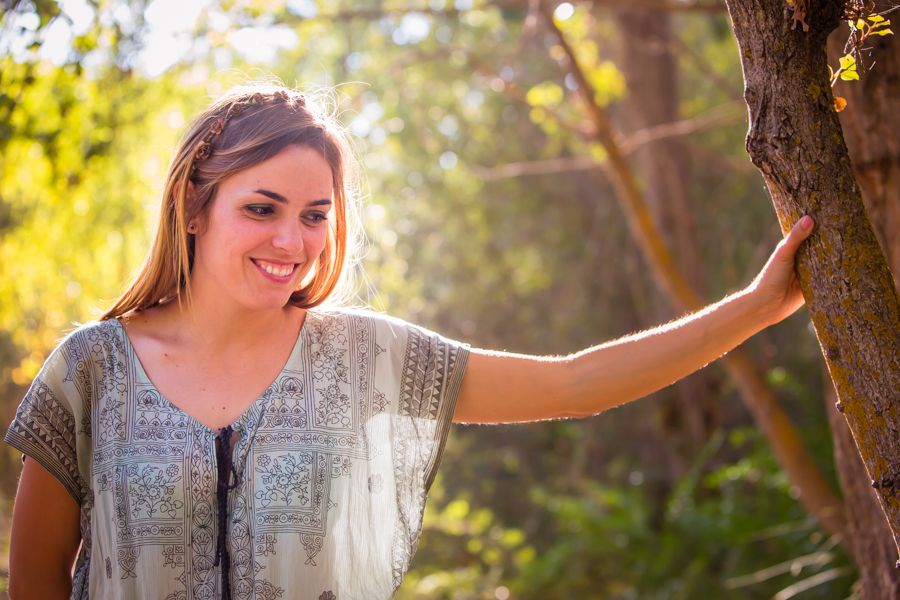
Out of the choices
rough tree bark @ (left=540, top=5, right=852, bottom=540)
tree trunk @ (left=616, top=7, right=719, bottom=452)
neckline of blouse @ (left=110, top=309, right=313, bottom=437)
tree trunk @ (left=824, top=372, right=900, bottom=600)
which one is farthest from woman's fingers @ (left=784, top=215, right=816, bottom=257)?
tree trunk @ (left=616, top=7, right=719, bottom=452)

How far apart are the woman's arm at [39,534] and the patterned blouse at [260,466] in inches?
1.3

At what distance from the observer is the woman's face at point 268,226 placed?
1695mm

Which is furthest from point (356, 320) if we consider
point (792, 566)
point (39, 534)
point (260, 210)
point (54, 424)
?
point (792, 566)

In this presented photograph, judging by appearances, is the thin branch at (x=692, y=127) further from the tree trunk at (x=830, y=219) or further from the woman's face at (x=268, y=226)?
the woman's face at (x=268, y=226)

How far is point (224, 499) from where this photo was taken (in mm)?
1664

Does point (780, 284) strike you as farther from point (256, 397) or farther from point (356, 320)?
point (256, 397)

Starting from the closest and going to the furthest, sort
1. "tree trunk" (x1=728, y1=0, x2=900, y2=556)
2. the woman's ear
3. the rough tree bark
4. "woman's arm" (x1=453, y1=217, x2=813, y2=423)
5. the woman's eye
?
1. "tree trunk" (x1=728, y1=0, x2=900, y2=556)
2. "woman's arm" (x1=453, y1=217, x2=813, y2=423)
3. the woman's eye
4. the woman's ear
5. the rough tree bark

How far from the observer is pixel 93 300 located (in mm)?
6906

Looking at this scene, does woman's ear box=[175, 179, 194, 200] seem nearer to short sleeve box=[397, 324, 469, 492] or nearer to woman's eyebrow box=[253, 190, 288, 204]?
woman's eyebrow box=[253, 190, 288, 204]

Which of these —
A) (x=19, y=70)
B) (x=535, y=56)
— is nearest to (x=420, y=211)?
(x=535, y=56)

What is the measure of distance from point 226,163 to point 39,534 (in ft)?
3.04

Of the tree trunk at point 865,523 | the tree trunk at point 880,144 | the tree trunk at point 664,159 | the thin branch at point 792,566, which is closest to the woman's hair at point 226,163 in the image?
the tree trunk at point 880,144

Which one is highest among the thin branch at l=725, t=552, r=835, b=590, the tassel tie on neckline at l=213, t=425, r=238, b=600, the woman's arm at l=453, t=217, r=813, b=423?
the woman's arm at l=453, t=217, r=813, b=423

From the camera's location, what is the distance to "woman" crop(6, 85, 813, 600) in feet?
5.40
